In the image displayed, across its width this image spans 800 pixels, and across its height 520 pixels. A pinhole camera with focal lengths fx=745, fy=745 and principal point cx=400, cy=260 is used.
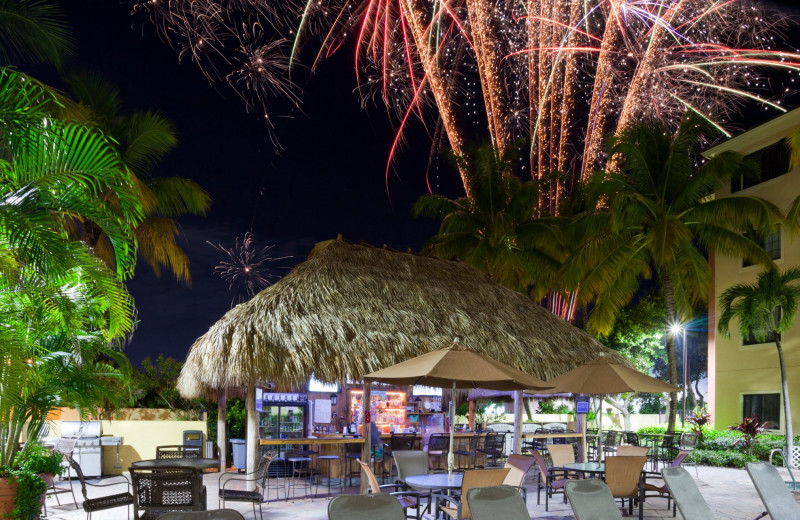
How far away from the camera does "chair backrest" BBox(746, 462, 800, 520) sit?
25.3 ft

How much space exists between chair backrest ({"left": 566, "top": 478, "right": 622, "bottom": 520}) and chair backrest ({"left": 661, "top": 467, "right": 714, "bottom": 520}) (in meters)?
1.01

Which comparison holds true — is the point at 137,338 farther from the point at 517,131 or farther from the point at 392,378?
the point at 392,378

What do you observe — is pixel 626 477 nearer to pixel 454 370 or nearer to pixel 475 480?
pixel 454 370

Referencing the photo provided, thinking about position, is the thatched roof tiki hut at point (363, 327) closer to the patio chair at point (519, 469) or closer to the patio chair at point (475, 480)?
the patio chair at point (519, 469)

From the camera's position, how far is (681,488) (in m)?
7.16

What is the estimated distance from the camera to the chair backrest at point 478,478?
→ 7.69 meters

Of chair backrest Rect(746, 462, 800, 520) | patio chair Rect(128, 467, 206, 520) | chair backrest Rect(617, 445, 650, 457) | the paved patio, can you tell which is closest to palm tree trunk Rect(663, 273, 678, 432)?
the paved patio

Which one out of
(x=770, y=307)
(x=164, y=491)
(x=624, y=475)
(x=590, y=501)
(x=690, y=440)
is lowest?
(x=690, y=440)

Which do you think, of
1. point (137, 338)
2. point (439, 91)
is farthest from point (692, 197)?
point (137, 338)

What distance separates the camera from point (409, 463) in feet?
32.2

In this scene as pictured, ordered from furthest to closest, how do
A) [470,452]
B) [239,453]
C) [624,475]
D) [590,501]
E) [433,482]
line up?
[239,453], [470,452], [624,475], [433,482], [590,501]

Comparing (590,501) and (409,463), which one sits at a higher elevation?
(590,501)

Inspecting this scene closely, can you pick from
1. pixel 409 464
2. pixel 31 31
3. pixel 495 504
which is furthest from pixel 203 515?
pixel 31 31

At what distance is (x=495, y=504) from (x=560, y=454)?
678cm
